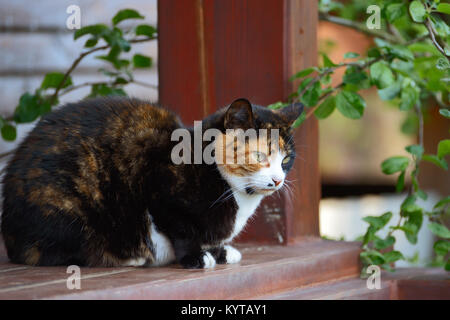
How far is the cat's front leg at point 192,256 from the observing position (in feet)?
6.69

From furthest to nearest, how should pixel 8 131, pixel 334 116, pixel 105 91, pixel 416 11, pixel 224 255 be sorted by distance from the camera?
pixel 334 116
pixel 105 91
pixel 8 131
pixel 416 11
pixel 224 255

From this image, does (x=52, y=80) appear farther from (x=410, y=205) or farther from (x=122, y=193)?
(x=410, y=205)

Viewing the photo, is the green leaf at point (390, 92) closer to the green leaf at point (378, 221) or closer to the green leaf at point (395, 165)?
the green leaf at point (395, 165)

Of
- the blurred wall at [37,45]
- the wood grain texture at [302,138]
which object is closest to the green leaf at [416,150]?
the wood grain texture at [302,138]

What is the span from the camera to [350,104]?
8.20 ft

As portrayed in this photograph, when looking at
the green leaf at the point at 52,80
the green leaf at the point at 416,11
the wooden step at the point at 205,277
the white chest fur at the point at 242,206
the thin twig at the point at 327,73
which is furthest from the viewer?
A: the green leaf at the point at 52,80

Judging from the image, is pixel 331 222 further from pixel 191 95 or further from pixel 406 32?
pixel 191 95

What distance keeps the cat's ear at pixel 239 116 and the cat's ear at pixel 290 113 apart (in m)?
0.19

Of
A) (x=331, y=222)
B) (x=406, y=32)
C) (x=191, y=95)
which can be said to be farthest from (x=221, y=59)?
(x=331, y=222)

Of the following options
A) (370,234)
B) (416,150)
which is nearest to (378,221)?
(370,234)

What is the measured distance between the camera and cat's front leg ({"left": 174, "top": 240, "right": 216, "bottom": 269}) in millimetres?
2039

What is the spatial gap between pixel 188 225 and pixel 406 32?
3005mm

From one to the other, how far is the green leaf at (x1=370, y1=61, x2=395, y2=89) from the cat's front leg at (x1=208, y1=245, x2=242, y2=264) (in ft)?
2.84

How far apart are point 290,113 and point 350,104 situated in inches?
14.5
